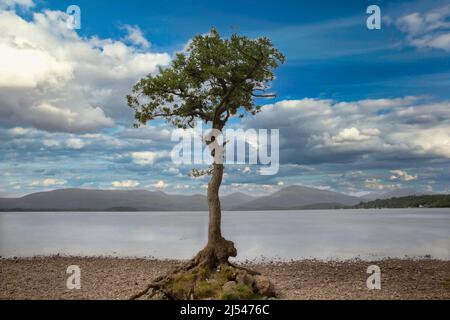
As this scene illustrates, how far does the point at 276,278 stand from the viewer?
878 inches

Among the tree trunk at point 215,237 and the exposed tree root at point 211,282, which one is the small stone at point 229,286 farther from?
the tree trunk at point 215,237

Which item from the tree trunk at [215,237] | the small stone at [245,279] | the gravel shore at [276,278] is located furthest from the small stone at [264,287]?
the tree trunk at [215,237]

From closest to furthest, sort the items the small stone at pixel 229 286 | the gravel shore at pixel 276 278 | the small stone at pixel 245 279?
1. the small stone at pixel 229 286
2. the small stone at pixel 245 279
3. the gravel shore at pixel 276 278

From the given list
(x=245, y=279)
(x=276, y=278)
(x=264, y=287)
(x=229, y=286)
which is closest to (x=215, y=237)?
(x=245, y=279)

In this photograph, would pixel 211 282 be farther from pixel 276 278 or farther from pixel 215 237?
pixel 276 278

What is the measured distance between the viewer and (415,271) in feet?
80.5

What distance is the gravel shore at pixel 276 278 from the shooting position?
18.7 m

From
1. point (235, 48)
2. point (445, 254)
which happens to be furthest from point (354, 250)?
point (235, 48)

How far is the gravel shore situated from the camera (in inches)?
737

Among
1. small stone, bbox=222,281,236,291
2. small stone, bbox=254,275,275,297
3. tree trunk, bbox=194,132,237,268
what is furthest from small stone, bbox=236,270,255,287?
tree trunk, bbox=194,132,237,268

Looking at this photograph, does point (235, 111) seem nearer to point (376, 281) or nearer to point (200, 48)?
point (200, 48)

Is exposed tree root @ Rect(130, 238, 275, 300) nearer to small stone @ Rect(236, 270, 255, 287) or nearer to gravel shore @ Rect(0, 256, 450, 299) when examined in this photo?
small stone @ Rect(236, 270, 255, 287)

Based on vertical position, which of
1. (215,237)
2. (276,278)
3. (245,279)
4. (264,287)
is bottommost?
(276,278)
